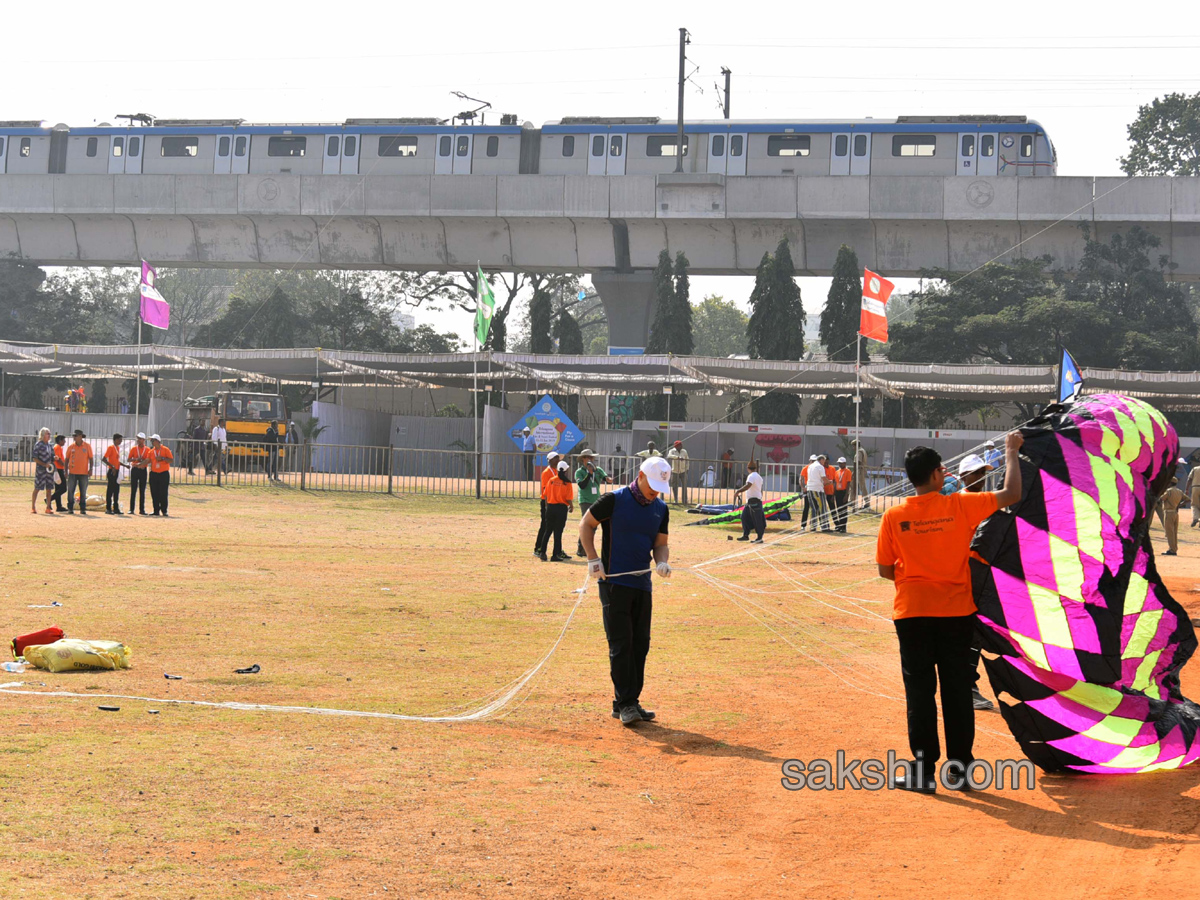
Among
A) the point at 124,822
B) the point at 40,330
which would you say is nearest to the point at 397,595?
the point at 124,822

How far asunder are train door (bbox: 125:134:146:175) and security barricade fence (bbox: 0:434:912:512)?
63.4ft

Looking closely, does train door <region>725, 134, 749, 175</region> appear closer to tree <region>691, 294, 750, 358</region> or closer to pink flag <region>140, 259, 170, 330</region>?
pink flag <region>140, 259, 170, 330</region>

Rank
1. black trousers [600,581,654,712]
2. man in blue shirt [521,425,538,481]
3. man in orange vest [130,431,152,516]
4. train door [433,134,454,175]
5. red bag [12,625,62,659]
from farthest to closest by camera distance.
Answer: train door [433,134,454,175] < man in blue shirt [521,425,538,481] < man in orange vest [130,431,152,516] < red bag [12,625,62,659] < black trousers [600,581,654,712]

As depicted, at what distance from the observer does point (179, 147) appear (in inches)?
2106

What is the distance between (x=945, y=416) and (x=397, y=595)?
1453 inches

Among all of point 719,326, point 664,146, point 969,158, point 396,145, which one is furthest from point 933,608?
point 719,326

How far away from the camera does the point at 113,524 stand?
23.4m

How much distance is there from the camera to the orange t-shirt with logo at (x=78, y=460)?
25.3 metres

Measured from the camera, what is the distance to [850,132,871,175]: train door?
49688 millimetres

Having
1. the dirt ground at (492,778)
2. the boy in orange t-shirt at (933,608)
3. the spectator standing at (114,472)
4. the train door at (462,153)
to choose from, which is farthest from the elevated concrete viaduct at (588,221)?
the boy in orange t-shirt at (933,608)

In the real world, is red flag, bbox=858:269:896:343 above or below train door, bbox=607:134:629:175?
below

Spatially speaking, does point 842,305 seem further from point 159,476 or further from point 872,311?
point 159,476

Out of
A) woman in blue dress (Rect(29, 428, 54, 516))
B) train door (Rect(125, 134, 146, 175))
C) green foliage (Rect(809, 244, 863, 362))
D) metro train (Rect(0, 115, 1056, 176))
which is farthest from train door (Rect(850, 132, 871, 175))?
woman in blue dress (Rect(29, 428, 54, 516))

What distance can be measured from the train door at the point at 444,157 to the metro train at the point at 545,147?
4cm
